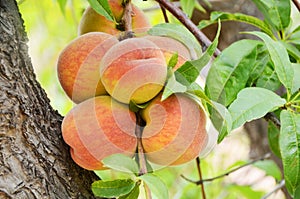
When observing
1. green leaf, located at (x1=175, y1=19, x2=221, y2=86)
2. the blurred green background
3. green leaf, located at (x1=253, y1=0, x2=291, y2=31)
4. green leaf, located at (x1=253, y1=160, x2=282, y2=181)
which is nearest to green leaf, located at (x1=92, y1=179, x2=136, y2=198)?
green leaf, located at (x1=175, y1=19, x2=221, y2=86)

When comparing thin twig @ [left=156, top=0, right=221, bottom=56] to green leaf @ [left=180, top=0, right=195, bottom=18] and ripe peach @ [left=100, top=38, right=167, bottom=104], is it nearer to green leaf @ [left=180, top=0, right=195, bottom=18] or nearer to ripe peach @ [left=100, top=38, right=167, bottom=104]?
green leaf @ [left=180, top=0, right=195, bottom=18]

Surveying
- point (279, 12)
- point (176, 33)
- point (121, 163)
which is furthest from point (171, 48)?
point (279, 12)

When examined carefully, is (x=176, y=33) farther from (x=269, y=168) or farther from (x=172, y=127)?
(x=269, y=168)

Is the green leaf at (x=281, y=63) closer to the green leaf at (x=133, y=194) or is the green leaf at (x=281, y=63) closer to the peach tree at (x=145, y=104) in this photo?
the peach tree at (x=145, y=104)

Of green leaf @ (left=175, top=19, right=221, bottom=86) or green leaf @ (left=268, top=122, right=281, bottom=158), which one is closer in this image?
green leaf @ (left=175, top=19, right=221, bottom=86)

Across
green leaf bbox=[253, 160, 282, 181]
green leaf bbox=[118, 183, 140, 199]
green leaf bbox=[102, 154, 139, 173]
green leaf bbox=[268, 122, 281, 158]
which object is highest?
green leaf bbox=[102, 154, 139, 173]

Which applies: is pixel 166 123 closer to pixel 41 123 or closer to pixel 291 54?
pixel 41 123
